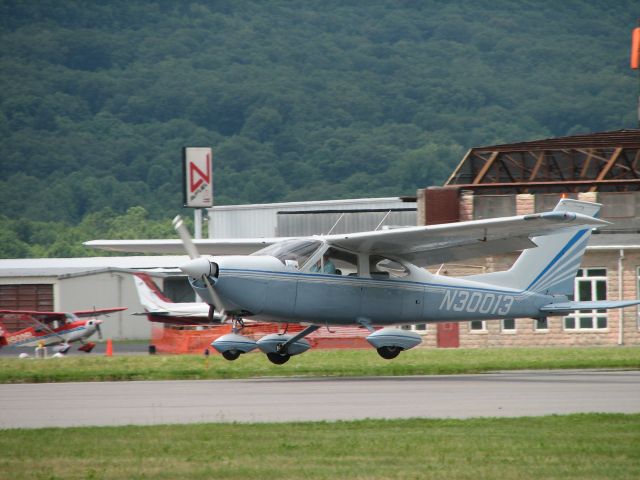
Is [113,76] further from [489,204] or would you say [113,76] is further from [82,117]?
[489,204]

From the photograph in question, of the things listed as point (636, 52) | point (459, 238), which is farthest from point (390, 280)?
point (636, 52)

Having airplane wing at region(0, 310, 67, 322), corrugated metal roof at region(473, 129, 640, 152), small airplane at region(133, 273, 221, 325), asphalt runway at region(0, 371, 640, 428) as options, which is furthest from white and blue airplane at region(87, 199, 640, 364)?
corrugated metal roof at region(473, 129, 640, 152)

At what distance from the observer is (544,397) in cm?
1579

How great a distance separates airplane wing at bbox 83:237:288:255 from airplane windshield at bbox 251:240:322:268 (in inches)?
132

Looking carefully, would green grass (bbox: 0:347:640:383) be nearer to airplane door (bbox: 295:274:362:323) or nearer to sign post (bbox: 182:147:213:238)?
airplane door (bbox: 295:274:362:323)

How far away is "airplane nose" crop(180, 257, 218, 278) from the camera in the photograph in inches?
714

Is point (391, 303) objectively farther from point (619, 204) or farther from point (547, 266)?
point (619, 204)

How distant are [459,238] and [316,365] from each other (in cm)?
410

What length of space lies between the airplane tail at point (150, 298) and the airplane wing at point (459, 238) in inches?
658

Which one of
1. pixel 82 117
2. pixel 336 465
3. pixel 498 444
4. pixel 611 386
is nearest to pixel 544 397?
pixel 611 386

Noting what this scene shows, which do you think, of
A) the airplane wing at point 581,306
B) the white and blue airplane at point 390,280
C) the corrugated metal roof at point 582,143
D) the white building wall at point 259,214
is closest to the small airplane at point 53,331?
the corrugated metal roof at point 582,143

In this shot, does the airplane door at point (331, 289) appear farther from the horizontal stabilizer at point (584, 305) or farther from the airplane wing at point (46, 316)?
the airplane wing at point (46, 316)

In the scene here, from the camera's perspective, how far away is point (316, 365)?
22.6 m

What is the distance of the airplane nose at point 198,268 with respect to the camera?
59.5 feet
